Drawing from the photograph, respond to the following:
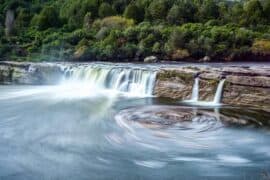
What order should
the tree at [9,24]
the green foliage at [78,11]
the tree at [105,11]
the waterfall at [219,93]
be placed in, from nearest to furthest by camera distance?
1. the waterfall at [219,93]
2. the tree at [9,24]
3. the tree at [105,11]
4. the green foliage at [78,11]

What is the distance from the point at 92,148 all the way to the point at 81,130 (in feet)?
6.78

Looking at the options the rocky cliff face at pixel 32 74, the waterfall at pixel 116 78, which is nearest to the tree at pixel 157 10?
the rocky cliff face at pixel 32 74

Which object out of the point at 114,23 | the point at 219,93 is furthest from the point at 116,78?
the point at 114,23

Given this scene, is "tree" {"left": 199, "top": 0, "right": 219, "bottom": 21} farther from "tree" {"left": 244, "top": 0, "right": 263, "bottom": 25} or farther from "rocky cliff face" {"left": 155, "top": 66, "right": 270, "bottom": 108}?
"rocky cliff face" {"left": 155, "top": 66, "right": 270, "bottom": 108}

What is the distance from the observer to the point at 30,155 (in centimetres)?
1077

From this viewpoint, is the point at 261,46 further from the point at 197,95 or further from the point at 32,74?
the point at 32,74

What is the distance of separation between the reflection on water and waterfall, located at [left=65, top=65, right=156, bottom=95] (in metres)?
2.09

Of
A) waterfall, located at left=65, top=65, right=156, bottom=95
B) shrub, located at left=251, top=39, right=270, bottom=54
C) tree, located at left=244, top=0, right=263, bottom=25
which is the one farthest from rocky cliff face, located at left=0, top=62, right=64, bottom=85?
tree, located at left=244, top=0, right=263, bottom=25

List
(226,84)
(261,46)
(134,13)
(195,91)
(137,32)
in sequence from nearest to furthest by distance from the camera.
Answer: (226,84) → (195,91) → (261,46) → (137,32) → (134,13)

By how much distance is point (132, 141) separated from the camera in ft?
38.5

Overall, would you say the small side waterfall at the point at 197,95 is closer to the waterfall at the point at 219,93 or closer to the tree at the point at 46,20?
the waterfall at the point at 219,93

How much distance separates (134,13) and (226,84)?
27117 millimetres

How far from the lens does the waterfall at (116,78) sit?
19938mm

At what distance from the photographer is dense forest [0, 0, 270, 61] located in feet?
104
